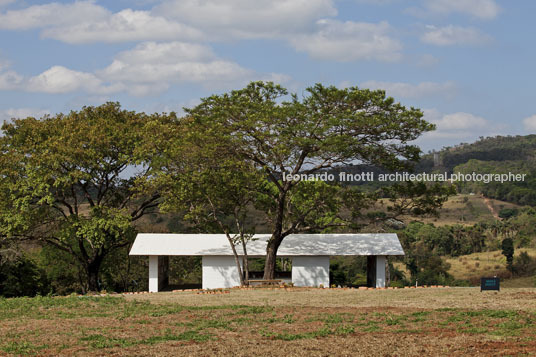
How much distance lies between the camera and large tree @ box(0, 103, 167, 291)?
3142 cm

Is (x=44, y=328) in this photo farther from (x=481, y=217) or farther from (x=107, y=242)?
(x=481, y=217)

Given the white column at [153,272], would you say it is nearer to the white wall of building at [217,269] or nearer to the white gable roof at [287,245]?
the white gable roof at [287,245]

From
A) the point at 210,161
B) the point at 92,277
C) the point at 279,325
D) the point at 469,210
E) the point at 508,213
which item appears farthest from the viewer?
the point at 469,210

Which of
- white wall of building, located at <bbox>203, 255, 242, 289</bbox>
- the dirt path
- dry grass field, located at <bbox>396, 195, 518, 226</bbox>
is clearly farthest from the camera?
the dirt path

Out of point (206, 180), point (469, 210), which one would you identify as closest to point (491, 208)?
point (469, 210)

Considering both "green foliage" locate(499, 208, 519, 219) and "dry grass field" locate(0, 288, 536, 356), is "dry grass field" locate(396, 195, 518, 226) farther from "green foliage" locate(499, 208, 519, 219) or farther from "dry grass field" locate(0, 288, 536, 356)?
"dry grass field" locate(0, 288, 536, 356)

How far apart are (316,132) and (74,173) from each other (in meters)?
12.9

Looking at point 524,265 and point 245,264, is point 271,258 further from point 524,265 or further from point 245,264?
point 524,265

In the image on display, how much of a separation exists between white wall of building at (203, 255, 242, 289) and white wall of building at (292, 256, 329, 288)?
9.85 feet

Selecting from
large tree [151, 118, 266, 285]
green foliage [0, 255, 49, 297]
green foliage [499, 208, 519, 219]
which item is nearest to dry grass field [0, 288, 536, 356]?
large tree [151, 118, 266, 285]

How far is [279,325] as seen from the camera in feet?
51.2

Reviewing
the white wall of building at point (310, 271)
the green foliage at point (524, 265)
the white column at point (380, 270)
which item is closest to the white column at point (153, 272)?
the white wall of building at point (310, 271)

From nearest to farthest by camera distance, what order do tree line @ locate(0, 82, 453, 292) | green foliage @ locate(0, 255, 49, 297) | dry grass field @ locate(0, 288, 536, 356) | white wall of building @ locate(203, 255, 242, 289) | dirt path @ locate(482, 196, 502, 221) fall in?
dry grass field @ locate(0, 288, 536, 356)
tree line @ locate(0, 82, 453, 292)
white wall of building @ locate(203, 255, 242, 289)
green foliage @ locate(0, 255, 49, 297)
dirt path @ locate(482, 196, 502, 221)

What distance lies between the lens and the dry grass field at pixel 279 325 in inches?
500
